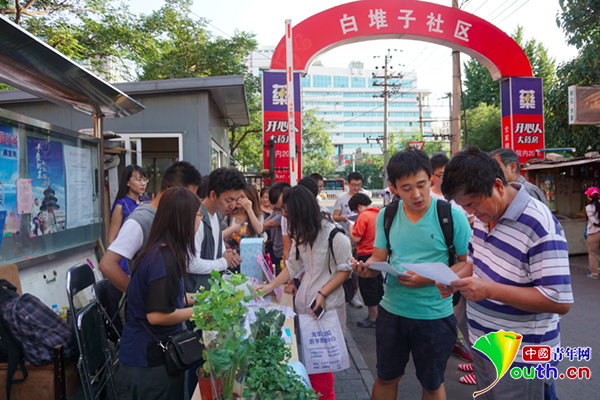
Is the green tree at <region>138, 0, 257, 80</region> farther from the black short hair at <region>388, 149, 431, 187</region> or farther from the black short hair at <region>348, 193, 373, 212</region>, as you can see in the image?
the black short hair at <region>388, 149, 431, 187</region>

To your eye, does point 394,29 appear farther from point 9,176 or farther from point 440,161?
point 9,176

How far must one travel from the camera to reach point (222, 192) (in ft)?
9.98

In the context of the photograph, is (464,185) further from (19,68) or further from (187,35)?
(187,35)

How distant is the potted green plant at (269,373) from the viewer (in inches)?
56.4

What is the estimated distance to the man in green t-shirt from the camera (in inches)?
92.3

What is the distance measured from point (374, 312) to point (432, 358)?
109 inches

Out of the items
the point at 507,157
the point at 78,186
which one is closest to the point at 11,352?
the point at 78,186

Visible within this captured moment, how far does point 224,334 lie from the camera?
1.46 meters

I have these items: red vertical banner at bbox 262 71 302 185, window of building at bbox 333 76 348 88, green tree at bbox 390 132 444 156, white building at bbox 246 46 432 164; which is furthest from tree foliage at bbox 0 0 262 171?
window of building at bbox 333 76 348 88

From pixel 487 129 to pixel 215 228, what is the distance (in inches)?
1011

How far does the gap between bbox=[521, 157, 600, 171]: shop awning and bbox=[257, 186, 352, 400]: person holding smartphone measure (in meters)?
7.91

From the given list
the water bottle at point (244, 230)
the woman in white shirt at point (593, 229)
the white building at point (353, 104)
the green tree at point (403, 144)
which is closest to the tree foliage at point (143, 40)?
the water bottle at point (244, 230)

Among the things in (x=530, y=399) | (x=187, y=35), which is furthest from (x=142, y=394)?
(x=187, y=35)

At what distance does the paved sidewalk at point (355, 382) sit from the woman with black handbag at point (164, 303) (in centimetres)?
182
